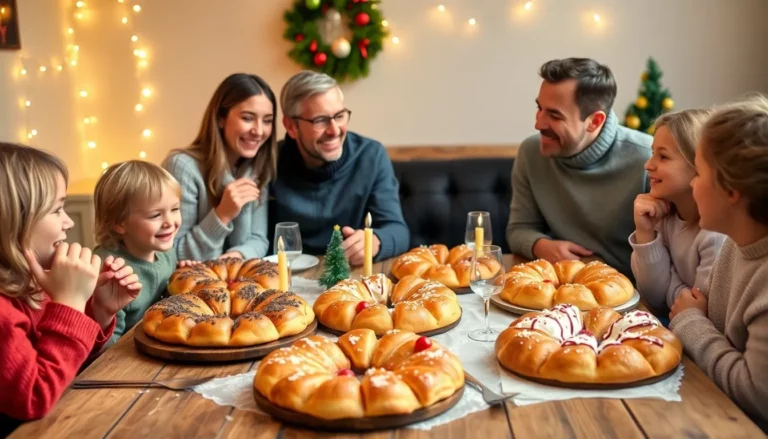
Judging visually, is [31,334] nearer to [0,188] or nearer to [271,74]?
[0,188]

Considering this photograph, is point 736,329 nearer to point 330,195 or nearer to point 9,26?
point 330,195

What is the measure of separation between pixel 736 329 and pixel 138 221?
1561 millimetres

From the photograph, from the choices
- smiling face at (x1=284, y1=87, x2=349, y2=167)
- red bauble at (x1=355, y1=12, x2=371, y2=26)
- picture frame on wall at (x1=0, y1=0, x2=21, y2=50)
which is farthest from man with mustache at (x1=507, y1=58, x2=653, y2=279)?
picture frame on wall at (x1=0, y1=0, x2=21, y2=50)

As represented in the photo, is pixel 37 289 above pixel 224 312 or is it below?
above

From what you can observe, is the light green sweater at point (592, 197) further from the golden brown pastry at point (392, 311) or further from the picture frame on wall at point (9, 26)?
the picture frame on wall at point (9, 26)

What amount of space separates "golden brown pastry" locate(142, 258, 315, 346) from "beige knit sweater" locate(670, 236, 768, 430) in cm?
85

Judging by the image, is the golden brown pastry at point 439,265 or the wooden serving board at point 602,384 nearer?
the wooden serving board at point 602,384

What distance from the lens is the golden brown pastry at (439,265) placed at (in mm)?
2111

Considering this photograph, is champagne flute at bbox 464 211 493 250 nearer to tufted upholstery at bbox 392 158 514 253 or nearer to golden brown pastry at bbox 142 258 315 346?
golden brown pastry at bbox 142 258 315 346

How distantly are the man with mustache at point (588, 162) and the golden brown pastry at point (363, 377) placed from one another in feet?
4.22

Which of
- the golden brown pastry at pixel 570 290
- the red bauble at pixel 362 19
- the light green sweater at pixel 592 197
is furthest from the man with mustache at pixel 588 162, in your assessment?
the red bauble at pixel 362 19

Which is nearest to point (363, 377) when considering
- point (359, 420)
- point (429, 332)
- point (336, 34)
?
point (359, 420)

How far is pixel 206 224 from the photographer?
8.93 feet

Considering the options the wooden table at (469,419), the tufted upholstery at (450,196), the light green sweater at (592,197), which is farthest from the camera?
the tufted upholstery at (450,196)
